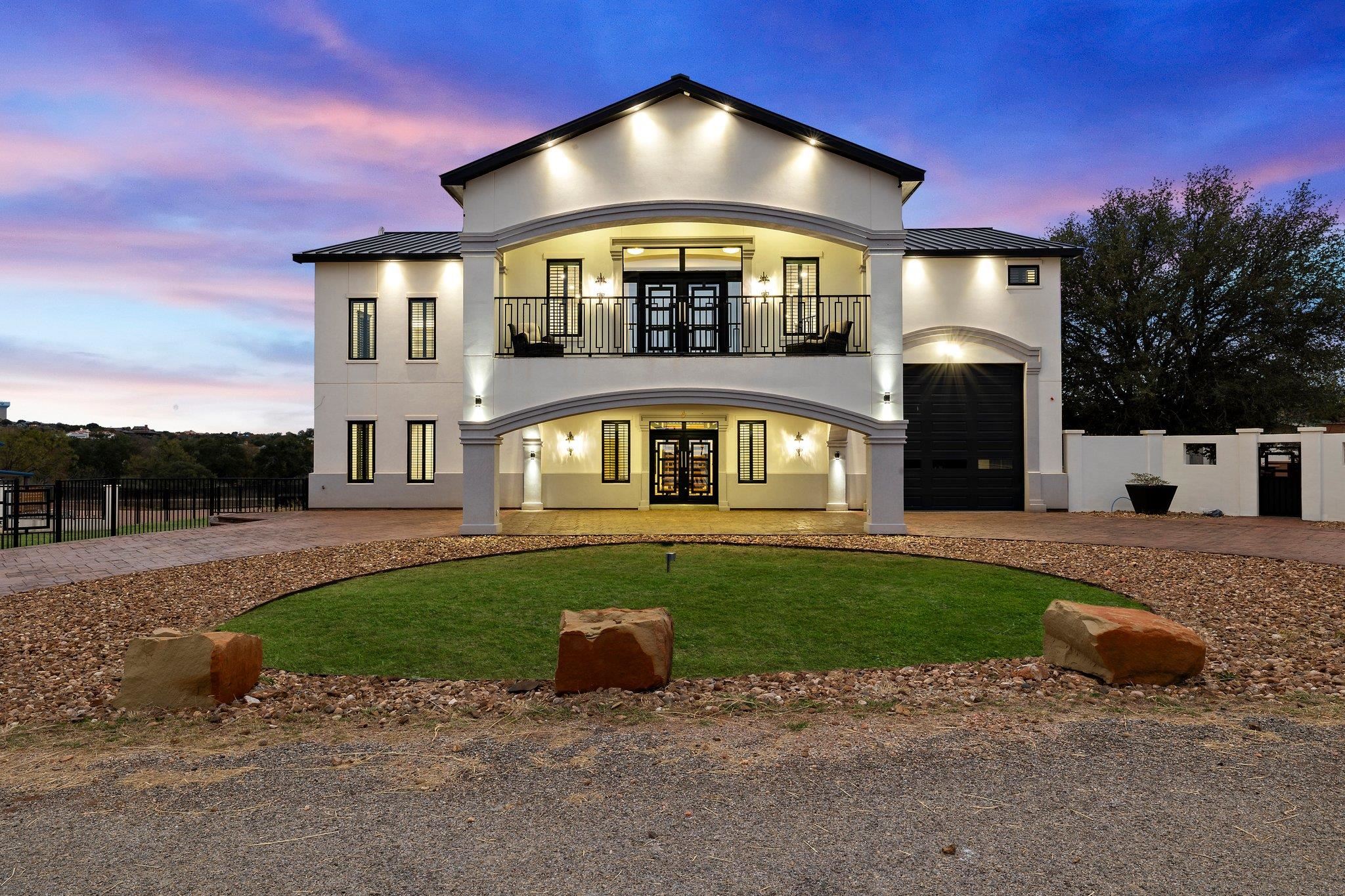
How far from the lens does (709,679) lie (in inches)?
223

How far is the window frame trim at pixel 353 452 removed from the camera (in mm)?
20859

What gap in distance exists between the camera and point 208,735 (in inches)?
180

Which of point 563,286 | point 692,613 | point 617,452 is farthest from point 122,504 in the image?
point 692,613

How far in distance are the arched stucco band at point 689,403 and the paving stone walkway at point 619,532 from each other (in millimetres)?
2198

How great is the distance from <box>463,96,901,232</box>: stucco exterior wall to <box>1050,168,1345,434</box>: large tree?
1275 centimetres

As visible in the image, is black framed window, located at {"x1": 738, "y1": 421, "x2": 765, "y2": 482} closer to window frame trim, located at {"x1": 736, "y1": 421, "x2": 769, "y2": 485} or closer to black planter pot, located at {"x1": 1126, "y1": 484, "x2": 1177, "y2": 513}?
window frame trim, located at {"x1": 736, "y1": 421, "x2": 769, "y2": 485}

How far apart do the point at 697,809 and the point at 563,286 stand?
18.1m

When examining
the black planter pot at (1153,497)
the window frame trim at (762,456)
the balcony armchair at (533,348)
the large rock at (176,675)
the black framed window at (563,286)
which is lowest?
the large rock at (176,675)

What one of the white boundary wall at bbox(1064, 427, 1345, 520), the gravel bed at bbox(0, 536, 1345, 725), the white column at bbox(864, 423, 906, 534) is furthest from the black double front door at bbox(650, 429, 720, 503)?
the gravel bed at bbox(0, 536, 1345, 725)

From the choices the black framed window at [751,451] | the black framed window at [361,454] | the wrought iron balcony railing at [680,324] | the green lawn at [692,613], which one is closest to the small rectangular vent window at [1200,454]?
the wrought iron balcony railing at [680,324]

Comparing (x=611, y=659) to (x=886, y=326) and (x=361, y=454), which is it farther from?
(x=361, y=454)

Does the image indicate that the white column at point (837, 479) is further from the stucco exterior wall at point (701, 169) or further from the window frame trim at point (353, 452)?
the window frame trim at point (353, 452)

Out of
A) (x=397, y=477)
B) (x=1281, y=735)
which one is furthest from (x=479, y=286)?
(x=1281, y=735)

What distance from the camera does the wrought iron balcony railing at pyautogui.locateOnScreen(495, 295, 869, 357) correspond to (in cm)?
1674
